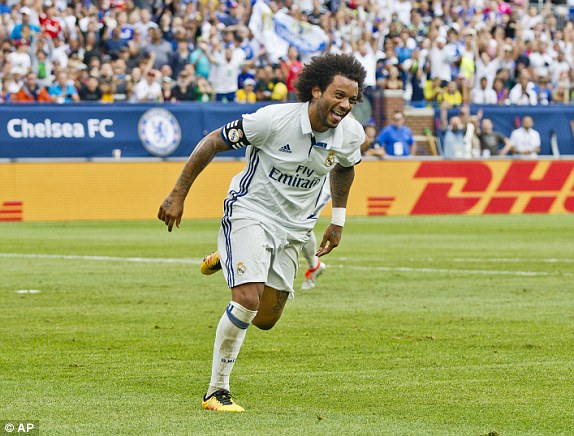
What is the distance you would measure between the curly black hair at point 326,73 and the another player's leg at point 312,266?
5666 millimetres

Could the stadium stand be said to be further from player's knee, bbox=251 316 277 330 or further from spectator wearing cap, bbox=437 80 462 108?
player's knee, bbox=251 316 277 330

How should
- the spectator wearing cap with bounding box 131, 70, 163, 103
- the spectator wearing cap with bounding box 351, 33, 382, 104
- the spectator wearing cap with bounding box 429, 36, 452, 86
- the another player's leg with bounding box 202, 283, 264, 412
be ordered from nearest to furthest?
the another player's leg with bounding box 202, 283, 264, 412 < the spectator wearing cap with bounding box 131, 70, 163, 103 < the spectator wearing cap with bounding box 351, 33, 382, 104 < the spectator wearing cap with bounding box 429, 36, 452, 86

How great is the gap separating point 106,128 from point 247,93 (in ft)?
12.6

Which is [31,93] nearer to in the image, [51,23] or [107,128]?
[107,128]

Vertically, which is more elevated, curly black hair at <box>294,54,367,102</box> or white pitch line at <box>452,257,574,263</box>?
curly black hair at <box>294,54,367,102</box>

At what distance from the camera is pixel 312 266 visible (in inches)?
573

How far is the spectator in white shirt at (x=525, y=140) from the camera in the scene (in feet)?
103

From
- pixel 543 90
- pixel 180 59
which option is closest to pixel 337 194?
pixel 180 59

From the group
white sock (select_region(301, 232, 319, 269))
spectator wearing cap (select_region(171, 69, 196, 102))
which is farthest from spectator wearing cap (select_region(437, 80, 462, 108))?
white sock (select_region(301, 232, 319, 269))

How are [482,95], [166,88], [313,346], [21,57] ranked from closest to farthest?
1. [313,346]
2. [21,57]
3. [166,88]
4. [482,95]

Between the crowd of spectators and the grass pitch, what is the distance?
30.9 feet

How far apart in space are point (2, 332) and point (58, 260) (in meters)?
7.54

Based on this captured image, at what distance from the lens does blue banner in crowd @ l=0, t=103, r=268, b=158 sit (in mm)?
26766

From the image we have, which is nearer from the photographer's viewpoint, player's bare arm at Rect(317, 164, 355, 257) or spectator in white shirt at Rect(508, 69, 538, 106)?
player's bare arm at Rect(317, 164, 355, 257)
